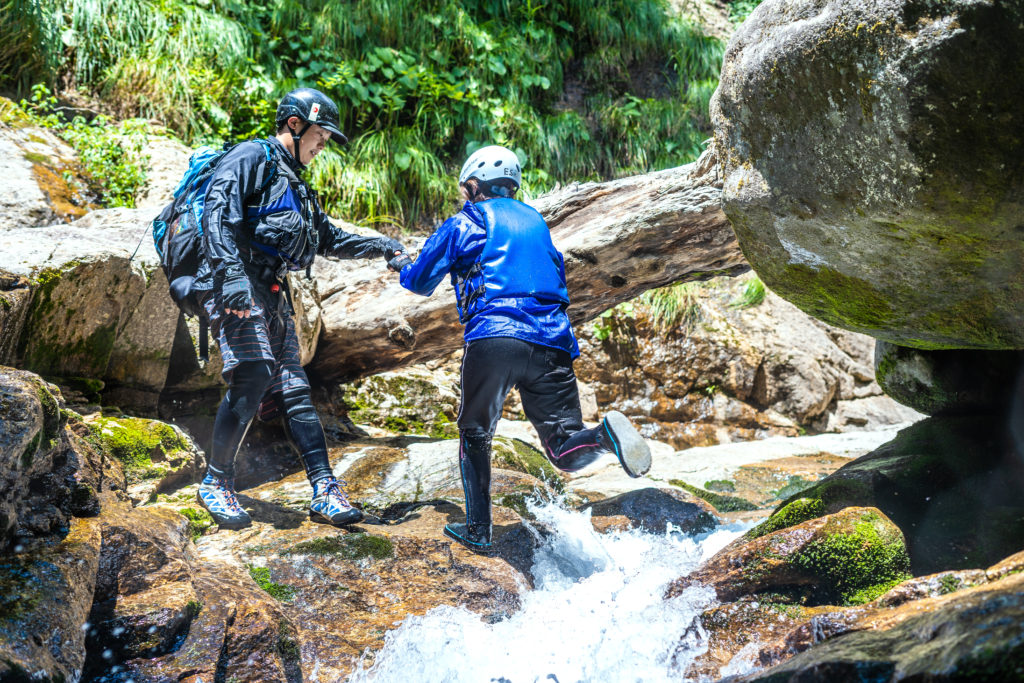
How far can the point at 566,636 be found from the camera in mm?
3318

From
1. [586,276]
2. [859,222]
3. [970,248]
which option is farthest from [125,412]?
[970,248]

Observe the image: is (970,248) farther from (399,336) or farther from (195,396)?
(195,396)

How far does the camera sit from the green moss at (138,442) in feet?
13.5

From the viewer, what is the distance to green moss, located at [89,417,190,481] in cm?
412

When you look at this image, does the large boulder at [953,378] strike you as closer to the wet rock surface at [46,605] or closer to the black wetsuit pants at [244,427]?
the black wetsuit pants at [244,427]

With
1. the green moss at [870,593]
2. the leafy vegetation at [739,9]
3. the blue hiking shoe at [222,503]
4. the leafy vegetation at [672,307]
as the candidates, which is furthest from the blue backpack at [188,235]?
the leafy vegetation at [739,9]

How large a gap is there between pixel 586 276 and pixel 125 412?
3.22m

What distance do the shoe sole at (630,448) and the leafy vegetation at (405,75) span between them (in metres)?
5.37

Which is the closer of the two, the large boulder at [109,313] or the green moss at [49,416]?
the green moss at [49,416]

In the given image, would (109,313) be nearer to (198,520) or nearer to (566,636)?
(198,520)

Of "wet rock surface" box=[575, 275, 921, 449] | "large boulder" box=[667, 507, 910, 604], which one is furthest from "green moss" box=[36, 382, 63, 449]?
"wet rock surface" box=[575, 275, 921, 449]

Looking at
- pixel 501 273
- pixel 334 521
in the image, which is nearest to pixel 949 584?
pixel 501 273

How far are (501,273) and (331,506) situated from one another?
154 centimetres

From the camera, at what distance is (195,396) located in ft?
18.0
